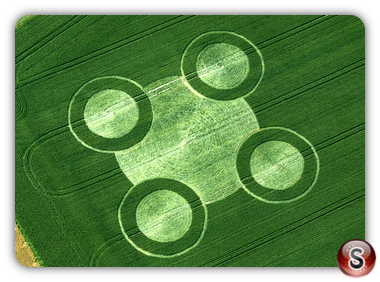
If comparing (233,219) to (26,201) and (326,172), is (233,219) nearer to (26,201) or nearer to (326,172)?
→ (326,172)

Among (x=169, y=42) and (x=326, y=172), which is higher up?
(x=169, y=42)

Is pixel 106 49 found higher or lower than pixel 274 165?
higher

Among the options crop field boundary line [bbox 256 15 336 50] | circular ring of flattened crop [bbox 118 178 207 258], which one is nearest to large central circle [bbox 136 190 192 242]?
circular ring of flattened crop [bbox 118 178 207 258]

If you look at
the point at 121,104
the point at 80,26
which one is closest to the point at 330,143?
the point at 121,104

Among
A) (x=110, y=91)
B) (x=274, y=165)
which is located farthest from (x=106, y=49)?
(x=274, y=165)

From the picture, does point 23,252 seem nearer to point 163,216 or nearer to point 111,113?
point 163,216

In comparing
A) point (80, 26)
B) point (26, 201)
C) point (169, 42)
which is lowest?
point (26, 201)

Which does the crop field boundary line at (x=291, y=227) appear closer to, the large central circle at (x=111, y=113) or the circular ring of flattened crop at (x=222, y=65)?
the circular ring of flattened crop at (x=222, y=65)
